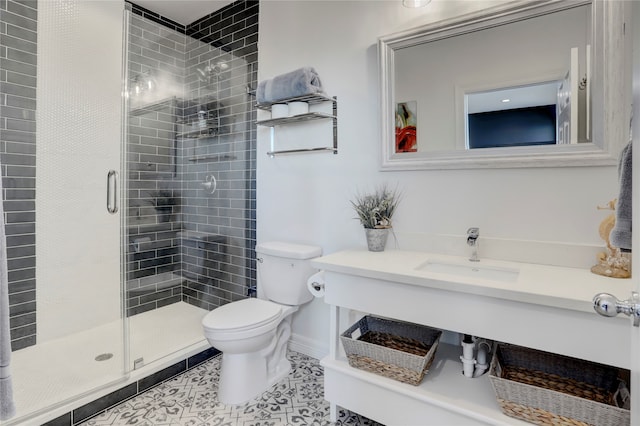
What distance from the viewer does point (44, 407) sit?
5.15ft

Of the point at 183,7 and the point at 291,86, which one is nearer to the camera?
the point at 291,86

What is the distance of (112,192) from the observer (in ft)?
8.11

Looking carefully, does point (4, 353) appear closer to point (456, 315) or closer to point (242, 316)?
point (242, 316)

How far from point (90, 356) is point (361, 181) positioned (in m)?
2.02

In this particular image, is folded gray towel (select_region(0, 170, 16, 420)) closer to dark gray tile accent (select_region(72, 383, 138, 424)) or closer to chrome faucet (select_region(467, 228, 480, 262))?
dark gray tile accent (select_region(72, 383, 138, 424))

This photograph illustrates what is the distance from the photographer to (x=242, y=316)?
1839 mm

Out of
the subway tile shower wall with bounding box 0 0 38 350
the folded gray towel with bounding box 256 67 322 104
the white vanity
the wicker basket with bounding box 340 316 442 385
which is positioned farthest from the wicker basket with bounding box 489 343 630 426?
the subway tile shower wall with bounding box 0 0 38 350

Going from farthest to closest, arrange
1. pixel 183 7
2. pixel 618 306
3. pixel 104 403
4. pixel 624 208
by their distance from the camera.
→ pixel 183 7 < pixel 104 403 < pixel 624 208 < pixel 618 306

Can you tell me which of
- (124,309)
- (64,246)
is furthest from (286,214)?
(64,246)

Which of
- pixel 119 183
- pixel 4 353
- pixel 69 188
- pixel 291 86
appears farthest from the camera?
pixel 119 183

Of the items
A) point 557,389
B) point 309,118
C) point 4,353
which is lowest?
point 557,389

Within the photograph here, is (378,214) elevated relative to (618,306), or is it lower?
elevated

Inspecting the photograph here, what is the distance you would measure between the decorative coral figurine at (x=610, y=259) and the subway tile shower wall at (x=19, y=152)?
3.12m

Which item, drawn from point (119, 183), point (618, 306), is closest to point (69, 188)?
point (119, 183)
